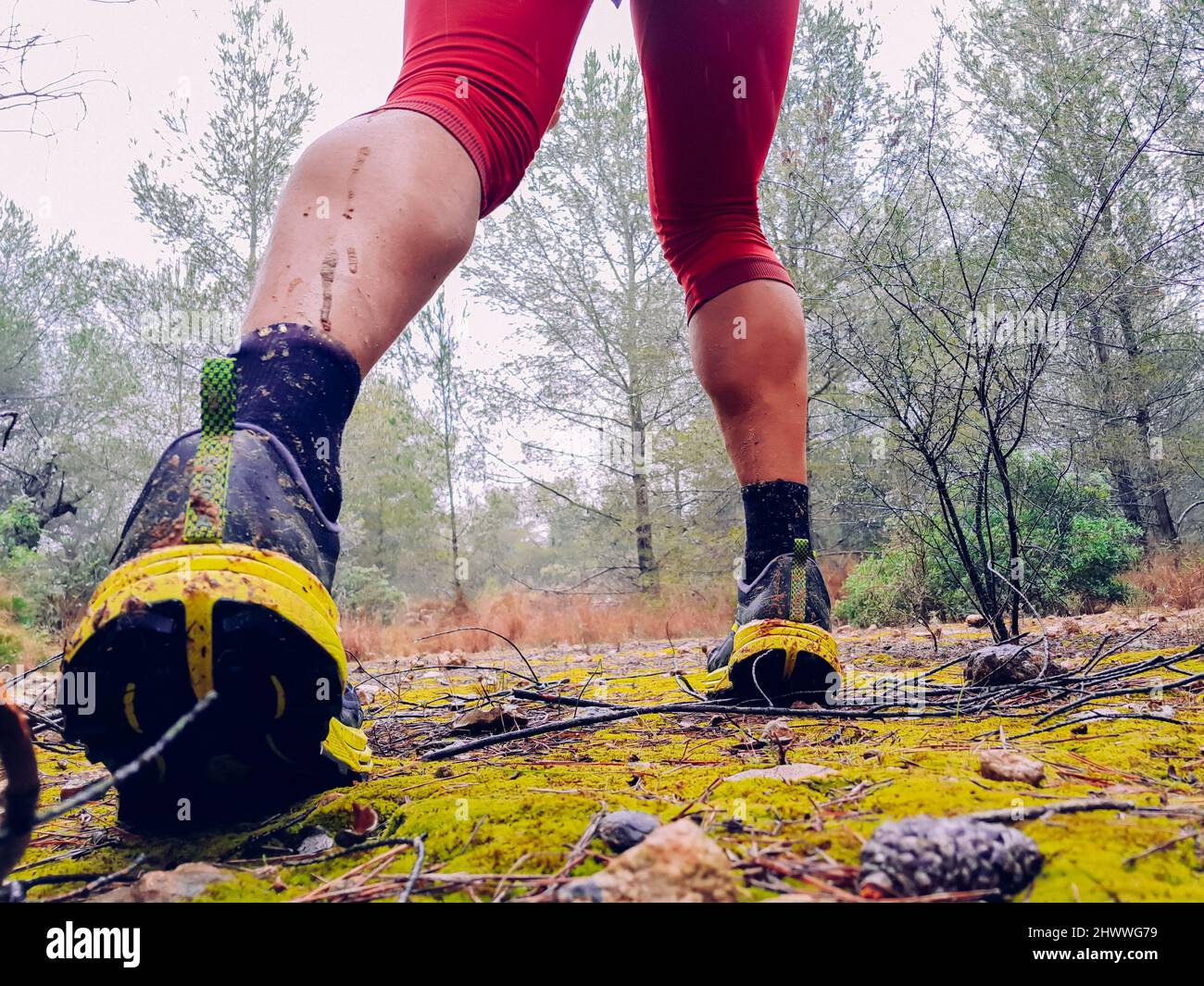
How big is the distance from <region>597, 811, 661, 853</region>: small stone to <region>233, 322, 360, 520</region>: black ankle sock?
0.48 meters

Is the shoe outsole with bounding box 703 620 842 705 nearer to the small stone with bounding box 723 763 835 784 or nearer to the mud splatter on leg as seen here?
the small stone with bounding box 723 763 835 784

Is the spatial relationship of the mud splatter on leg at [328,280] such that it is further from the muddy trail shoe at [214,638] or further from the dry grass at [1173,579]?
the dry grass at [1173,579]

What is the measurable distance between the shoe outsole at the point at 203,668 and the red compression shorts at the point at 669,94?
61 cm

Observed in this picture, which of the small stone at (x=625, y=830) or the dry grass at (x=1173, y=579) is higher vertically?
the small stone at (x=625, y=830)

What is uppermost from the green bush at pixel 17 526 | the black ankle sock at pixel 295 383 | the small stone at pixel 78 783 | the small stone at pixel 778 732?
the green bush at pixel 17 526

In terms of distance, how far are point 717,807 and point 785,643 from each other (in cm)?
55

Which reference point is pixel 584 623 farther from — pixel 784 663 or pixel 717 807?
pixel 717 807

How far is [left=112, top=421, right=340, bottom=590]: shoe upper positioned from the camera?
69 cm

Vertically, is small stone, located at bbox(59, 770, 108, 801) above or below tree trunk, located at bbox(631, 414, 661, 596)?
below

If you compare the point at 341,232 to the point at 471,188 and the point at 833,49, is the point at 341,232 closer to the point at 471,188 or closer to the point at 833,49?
the point at 471,188

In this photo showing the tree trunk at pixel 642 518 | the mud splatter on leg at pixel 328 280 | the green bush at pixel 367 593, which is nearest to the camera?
the mud splatter on leg at pixel 328 280

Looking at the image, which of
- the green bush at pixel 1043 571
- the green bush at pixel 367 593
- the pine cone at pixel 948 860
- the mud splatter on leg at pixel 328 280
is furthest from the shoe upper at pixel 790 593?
the green bush at pixel 367 593

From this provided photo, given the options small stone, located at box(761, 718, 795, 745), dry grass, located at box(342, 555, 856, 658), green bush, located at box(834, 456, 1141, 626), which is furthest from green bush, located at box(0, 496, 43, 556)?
small stone, located at box(761, 718, 795, 745)

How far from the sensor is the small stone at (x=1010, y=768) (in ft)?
2.35
